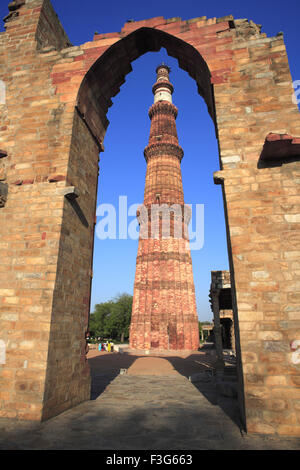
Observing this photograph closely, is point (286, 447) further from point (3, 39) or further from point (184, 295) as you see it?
point (184, 295)

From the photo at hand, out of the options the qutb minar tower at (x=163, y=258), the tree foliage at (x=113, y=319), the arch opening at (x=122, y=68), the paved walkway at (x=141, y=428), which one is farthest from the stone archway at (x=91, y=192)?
the tree foliage at (x=113, y=319)

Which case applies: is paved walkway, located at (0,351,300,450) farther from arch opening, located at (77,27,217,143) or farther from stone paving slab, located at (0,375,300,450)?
arch opening, located at (77,27,217,143)

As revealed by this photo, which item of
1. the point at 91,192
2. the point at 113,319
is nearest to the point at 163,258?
the point at 91,192

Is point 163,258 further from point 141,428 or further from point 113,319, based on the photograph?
point 113,319

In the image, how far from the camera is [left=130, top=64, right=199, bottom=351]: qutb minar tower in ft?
61.3

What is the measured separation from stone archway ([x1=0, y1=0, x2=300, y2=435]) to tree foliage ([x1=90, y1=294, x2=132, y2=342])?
34.9 m

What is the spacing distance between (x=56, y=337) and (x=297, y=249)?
3661 mm

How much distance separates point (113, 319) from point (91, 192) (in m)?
35.3

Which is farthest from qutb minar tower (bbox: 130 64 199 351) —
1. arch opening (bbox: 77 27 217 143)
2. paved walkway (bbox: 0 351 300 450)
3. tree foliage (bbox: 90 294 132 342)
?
tree foliage (bbox: 90 294 132 342)

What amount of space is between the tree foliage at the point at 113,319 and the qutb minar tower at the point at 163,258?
1988cm

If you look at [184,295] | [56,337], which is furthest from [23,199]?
[184,295]

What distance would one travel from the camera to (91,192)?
587 centimetres

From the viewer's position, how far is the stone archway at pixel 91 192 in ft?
11.7

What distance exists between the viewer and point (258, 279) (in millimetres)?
3693
